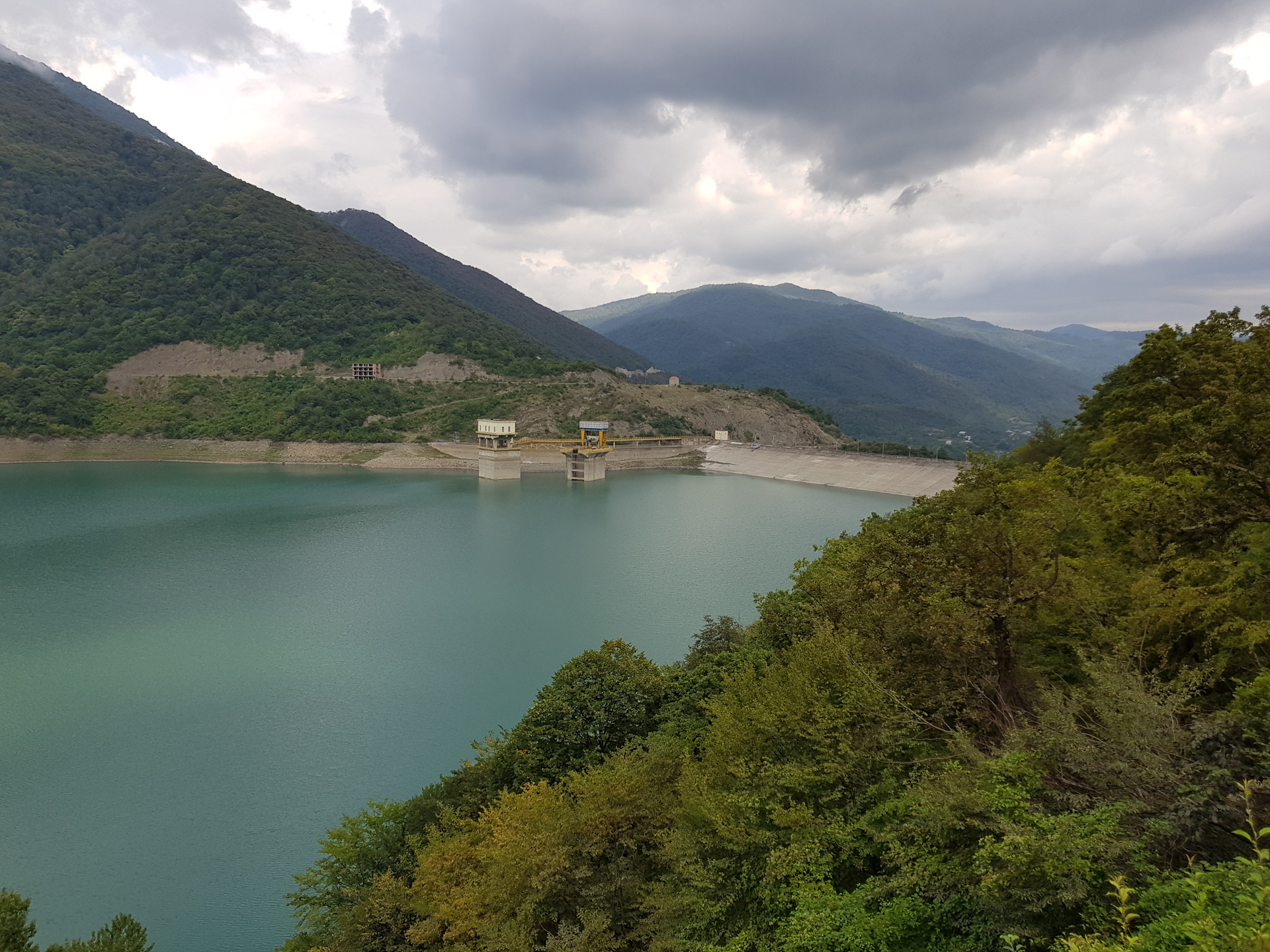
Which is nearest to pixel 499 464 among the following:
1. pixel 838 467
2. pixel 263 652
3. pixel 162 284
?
pixel 838 467

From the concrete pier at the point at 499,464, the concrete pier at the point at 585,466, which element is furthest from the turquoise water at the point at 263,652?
the concrete pier at the point at 585,466

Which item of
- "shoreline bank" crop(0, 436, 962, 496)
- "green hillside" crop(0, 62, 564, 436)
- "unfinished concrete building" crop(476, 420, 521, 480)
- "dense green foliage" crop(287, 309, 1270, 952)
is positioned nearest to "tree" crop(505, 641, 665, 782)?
"dense green foliage" crop(287, 309, 1270, 952)

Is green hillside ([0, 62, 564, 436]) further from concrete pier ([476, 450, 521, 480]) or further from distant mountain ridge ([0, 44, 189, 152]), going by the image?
distant mountain ridge ([0, 44, 189, 152])

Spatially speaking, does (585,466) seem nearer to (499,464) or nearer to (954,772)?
(499,464)

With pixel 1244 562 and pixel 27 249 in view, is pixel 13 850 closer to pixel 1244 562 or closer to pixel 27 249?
pixel 1244 562

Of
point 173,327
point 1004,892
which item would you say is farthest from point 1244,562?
point 173,327
